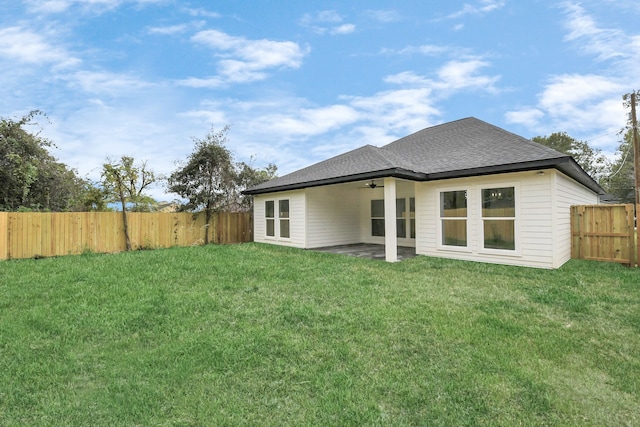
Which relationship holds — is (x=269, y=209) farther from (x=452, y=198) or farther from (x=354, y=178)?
(x=452, y=198)

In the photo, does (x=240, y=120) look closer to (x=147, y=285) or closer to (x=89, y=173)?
(x=89, y=173)

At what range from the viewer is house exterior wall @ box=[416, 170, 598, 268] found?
6760mm

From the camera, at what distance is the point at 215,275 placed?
6246mm

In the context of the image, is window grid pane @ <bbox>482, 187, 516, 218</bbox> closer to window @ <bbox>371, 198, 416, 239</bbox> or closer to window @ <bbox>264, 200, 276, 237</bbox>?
window @ <bbox>371, 198, 416, 239</bbox>

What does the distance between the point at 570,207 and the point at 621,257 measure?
1540 millimetres

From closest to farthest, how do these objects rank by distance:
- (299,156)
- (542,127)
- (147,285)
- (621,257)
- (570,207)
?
(147,285) < (621,257) < (570,207) < (299,156) < (542,127)

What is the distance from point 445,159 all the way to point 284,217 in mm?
5815

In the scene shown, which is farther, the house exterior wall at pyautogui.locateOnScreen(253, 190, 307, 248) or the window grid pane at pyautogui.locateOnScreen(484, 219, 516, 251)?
the house exterior wall at pyautogui.locateOnScreen(253, 190, 307, 248)

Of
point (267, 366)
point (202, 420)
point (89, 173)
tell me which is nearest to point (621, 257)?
point (267, 366)

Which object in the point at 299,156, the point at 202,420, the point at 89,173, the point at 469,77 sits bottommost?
the point at 202,420

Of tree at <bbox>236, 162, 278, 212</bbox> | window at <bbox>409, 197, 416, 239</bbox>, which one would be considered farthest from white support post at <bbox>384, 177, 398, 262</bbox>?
tree at <bbox>236, 162, 278, 212</bbox>

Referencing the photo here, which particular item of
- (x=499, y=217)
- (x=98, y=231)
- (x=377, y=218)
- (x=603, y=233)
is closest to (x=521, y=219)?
(x=499, y=217)

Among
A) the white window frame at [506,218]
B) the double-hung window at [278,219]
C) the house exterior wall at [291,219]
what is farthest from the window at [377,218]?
the white window frame at [506,218]

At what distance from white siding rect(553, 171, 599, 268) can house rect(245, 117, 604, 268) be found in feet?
0.08
